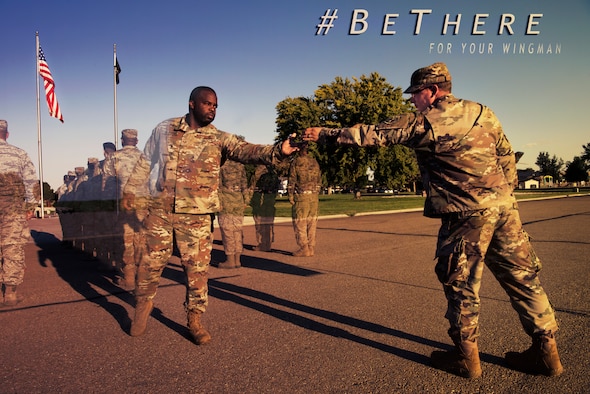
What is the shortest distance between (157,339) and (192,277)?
62 centimetres

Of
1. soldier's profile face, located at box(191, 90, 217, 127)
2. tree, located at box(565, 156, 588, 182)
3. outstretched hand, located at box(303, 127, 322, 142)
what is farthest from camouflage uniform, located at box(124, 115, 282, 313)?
tree, located at box(565, 156, 588, 182)

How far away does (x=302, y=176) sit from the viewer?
8836mm

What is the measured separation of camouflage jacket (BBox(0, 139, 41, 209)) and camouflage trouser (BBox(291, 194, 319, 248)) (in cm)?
441

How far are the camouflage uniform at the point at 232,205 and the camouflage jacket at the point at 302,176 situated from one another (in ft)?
3.37

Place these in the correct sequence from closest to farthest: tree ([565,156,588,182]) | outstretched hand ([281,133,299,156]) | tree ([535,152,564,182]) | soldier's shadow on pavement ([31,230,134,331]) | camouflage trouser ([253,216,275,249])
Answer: outstretched hand ([281,133,299,156])
soldier's shadow on pavement ([31,230,134,331])
camouflage trouser ([253,216,275,249])
tree ([565,156,588,182])
tree ([535,152,564,182])

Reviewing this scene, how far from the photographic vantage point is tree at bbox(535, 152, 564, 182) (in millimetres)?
129375

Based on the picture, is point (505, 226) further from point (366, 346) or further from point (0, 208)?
point (0, 208)

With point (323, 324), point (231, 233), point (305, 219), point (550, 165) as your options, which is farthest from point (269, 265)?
point (550, 165)

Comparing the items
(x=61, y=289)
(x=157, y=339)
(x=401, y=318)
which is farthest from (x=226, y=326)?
(x=61, y=289)

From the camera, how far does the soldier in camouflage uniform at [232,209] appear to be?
755 centimetres

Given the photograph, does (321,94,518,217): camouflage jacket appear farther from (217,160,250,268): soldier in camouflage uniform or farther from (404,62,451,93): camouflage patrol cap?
(217,160,250,268): soldier in camouflage uniform

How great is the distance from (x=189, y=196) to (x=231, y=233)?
3.74 meters

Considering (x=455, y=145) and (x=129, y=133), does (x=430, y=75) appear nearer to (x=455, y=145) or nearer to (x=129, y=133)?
(x=455, y=145)

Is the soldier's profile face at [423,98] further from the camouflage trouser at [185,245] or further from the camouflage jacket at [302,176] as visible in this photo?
the camouflage jacket at [302,176]
